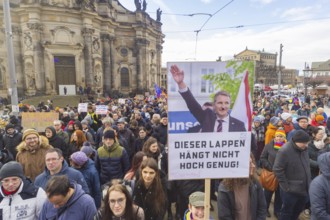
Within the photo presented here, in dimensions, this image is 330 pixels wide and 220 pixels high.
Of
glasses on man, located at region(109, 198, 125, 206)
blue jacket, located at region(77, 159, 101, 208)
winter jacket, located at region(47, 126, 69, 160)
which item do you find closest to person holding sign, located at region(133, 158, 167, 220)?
glasses on man, located at region(109, 198, 125, 206)

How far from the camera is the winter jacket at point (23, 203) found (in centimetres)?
274

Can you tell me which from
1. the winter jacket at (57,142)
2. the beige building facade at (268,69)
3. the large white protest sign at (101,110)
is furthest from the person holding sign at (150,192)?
the beige building facade at (268,69)

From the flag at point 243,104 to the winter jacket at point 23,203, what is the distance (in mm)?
2505

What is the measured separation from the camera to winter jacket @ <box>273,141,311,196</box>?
12.0ft

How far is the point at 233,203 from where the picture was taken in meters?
2.80

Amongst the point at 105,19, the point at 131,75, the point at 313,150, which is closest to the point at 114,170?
the point at 313,150

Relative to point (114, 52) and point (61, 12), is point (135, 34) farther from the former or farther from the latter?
point (61, 12)

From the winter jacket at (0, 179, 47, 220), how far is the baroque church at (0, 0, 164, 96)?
2752 cm

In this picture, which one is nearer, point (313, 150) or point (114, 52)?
point (313, 150)

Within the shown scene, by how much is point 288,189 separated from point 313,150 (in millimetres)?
1309

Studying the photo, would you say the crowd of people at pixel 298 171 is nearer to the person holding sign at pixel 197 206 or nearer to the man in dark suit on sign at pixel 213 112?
the person holding sign at pixel 197 206

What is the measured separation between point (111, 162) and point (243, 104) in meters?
3.15

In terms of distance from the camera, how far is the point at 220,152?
2.24 m

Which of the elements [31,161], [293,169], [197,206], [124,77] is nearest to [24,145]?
[31,161]
